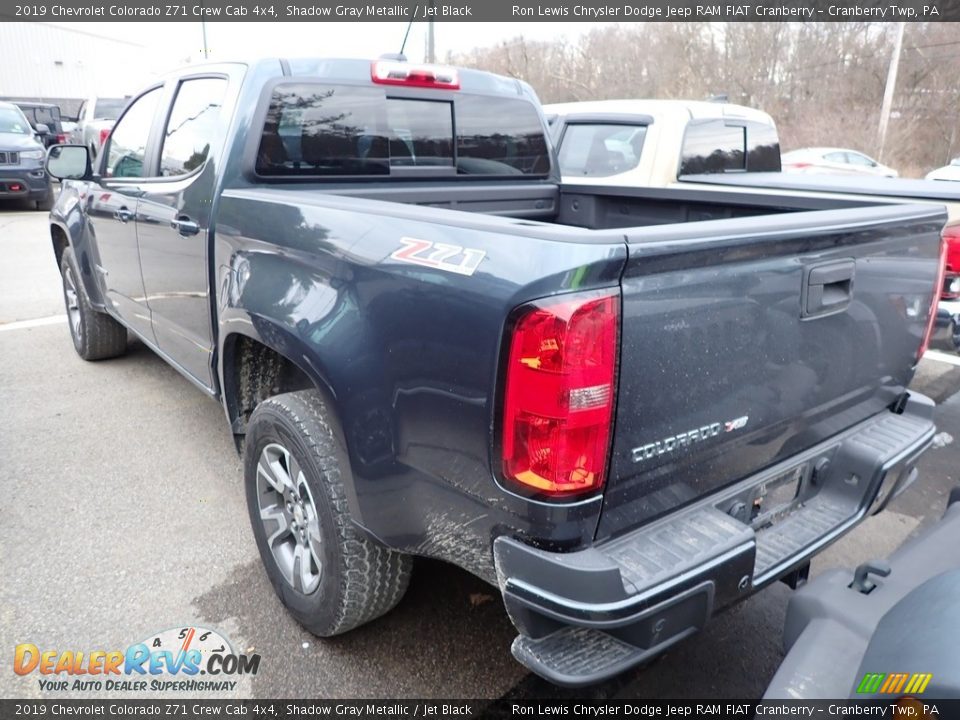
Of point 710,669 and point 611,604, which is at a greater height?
point 611,604

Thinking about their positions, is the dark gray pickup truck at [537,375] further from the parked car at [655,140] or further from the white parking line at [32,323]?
the white parking line at [32,323]

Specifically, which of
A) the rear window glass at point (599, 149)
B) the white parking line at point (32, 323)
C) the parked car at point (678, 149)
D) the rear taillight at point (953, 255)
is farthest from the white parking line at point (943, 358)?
the rear window glass at point (599, 149)

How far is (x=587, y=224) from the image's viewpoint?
12.5 ft

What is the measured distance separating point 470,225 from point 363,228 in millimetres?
417

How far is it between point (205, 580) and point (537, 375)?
76.4 inches

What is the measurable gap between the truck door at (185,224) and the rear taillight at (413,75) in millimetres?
680

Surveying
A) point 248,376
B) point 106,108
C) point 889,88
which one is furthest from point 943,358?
point 889,88

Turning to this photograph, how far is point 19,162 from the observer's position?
13.0 metres

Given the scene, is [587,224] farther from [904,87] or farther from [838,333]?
[904,87]

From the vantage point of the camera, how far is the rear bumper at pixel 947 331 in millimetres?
4082

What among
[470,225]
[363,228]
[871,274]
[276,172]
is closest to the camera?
[470,225]

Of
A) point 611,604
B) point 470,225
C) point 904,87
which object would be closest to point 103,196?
point 470,225

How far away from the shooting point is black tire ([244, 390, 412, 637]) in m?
2.20

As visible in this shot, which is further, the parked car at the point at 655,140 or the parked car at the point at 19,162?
the parked car at the point at 19,162
